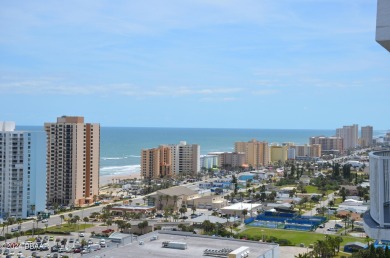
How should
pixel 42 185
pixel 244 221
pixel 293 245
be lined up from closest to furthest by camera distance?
pixel 293 245, pixel 244 221, pixel 42 185

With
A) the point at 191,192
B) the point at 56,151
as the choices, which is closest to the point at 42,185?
the point at 56,151

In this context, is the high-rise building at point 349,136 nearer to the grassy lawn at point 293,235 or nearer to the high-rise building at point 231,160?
the high-rise building at point 231,160

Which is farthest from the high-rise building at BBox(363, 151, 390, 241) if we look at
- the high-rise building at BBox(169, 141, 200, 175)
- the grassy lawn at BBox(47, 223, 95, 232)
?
the high-rise building at BBox(169, 141, 200, 175)

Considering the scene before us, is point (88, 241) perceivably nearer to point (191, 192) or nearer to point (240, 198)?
point (191, 192)

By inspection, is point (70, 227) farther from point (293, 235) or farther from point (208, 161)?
point (208, 161)

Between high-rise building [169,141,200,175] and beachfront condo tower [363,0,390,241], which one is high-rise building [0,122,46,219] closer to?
beachfront condo tower [363,0,390,241]

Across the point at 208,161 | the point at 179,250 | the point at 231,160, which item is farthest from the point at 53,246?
the point at 231,160
